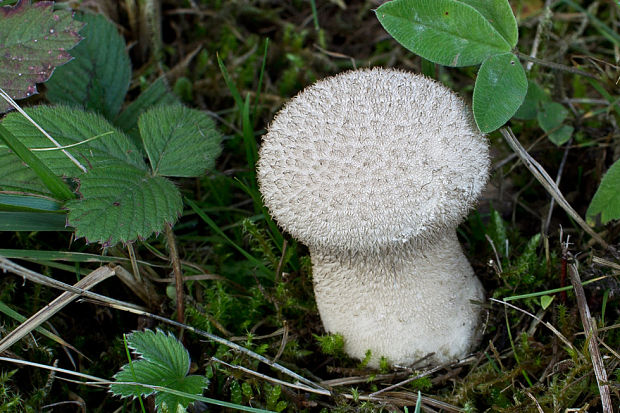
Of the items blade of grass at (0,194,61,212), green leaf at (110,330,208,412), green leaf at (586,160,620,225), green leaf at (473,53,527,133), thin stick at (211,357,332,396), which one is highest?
green leaf at (473,53,527,133)

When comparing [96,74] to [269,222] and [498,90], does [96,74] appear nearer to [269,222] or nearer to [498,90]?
[269,222]

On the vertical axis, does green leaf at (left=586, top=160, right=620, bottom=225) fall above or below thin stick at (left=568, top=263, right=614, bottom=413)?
above

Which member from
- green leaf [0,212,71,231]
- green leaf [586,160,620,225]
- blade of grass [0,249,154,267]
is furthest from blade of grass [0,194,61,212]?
green leaf [586,160,620,225]

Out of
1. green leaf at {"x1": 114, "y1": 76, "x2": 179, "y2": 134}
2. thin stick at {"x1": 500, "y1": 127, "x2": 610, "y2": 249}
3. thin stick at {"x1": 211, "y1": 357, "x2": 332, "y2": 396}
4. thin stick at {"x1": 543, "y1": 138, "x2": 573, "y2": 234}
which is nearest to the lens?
thin stick at {"x1": 211, "y1": 357, "x2": 332, "y2": 396}

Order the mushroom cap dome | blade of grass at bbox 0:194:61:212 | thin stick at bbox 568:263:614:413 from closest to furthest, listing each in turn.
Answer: the mushroom cap dome < thin stick at bbox 568:263:614:413 < blade of grass at bbox 0:194:61:212

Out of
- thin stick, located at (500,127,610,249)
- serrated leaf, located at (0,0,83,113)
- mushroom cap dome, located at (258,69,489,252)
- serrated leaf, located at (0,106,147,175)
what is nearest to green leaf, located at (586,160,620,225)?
thin stick, located at (500,127,610,249)

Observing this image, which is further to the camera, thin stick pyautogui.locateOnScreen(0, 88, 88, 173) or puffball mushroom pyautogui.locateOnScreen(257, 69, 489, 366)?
thin stick pyautogui.locateOnScreen(0, 88, 88, 173)

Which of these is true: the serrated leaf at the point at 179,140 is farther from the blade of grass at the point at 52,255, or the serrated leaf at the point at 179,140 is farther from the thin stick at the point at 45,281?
the thin stick at the point at 45,281

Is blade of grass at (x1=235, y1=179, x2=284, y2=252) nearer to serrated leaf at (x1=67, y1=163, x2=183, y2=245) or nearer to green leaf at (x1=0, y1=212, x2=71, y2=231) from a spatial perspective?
serrated leaf at (x1=67, y1=163, x2=183, y2=245)
